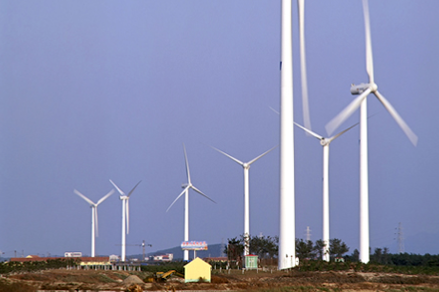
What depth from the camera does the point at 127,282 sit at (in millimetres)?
54344

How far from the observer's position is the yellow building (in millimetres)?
53562

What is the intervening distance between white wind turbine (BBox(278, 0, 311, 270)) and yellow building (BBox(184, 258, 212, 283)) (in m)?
6.57

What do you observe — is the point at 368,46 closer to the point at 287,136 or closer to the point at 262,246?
the point at 287,136

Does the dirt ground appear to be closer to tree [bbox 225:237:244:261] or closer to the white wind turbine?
the white wind turbine

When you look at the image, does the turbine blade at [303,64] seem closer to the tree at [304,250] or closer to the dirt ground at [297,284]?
the dirt ground at [297,284]

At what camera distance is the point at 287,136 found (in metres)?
54.9

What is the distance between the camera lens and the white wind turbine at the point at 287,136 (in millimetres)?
54050

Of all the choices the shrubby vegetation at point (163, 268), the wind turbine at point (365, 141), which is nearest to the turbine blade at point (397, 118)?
the wind turbine at point (365, 141)

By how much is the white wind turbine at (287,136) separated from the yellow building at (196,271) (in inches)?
259

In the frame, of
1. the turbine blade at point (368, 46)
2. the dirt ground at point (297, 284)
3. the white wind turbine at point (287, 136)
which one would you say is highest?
the turbine blade at point (368, 46)

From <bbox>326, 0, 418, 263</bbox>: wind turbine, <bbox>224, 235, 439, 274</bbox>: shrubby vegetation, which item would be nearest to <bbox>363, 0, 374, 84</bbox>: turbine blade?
<bbox>326, 0, 418, 263</bbox>: wind turbine

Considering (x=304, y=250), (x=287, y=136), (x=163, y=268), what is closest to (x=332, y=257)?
(x=304, y=250)

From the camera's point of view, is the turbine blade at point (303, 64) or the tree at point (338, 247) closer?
the turbine blade at point (303, 64)

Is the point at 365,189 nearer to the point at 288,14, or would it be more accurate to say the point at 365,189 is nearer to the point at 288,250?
the point at 288,250
